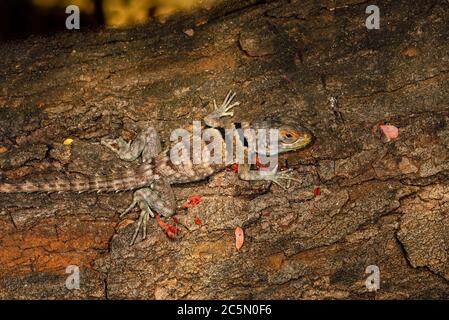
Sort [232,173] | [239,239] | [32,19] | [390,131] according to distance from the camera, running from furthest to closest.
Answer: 1. [32,19]
2. [232,173]
3. [390,131]
4. [239,239]

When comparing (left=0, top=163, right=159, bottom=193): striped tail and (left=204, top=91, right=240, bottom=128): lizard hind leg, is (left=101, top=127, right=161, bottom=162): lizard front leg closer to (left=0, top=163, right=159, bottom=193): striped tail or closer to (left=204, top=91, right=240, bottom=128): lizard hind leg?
(left=0, top=163, right=159, bottom=193): striped tail

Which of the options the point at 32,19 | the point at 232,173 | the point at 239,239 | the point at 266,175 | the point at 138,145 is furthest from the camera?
the point at 32,19

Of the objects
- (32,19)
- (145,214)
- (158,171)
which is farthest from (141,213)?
(32,19)

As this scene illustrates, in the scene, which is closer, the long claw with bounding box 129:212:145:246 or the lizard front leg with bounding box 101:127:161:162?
the long claw with bounding box 129:212:145:246

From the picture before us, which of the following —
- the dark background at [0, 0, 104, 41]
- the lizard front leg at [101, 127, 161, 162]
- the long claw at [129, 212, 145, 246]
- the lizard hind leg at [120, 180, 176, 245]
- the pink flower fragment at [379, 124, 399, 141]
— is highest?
the dark background at [0, 0, 104, 41]

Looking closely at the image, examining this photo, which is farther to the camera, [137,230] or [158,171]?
[158,171]

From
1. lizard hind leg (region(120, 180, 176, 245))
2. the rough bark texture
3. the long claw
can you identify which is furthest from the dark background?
the long claw

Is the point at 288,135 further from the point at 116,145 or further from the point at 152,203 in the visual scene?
the point at 116,145

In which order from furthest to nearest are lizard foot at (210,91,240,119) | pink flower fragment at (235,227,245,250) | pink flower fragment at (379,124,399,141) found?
1. lizard foot at (210,91,240,119)
2. pink flower fragment at (379,124,399,141)
3. pink flower fragment at (235,227,245,250)

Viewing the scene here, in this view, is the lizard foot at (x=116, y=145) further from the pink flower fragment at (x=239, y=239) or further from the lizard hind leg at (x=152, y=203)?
the pink flower fragment at (x=239, y=239)
